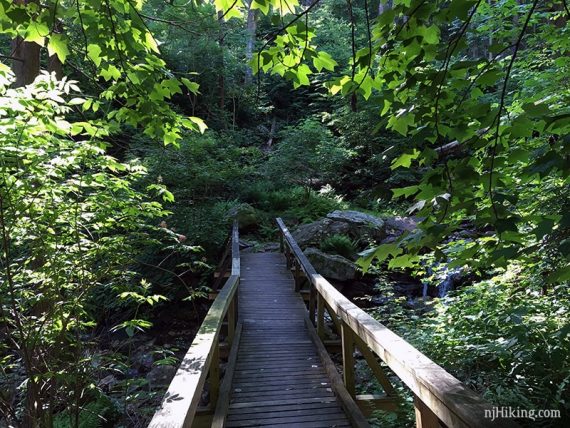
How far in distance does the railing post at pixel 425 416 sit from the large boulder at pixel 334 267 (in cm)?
795

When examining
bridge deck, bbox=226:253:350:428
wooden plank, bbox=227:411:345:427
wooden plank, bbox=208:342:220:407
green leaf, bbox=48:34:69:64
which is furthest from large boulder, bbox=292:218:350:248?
green leaf, bbox=48:34:69:64

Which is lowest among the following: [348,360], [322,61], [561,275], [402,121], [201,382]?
[348,360]

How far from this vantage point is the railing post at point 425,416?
1978 mm

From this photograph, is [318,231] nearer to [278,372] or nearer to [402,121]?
[278,372]

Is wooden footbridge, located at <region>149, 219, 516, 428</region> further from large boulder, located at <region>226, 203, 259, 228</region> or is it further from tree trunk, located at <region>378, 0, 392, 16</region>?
large boulder, located at <region>226, 203, 259, 228</region>

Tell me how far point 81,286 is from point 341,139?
13.7 m

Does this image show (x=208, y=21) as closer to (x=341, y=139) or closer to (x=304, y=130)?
(x=304, y=130)

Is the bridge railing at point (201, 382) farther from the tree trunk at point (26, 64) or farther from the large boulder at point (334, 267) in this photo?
the large boulder at point (334, 267)

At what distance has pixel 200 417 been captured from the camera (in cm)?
340

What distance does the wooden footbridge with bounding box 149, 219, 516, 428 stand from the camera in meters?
1.78

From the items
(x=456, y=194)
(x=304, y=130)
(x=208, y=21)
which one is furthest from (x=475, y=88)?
(x=208, y=21)

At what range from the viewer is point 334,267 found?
1012 cm

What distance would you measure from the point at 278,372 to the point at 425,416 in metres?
2.72

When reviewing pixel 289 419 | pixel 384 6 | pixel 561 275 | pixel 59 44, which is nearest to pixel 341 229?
pixel 289 419
